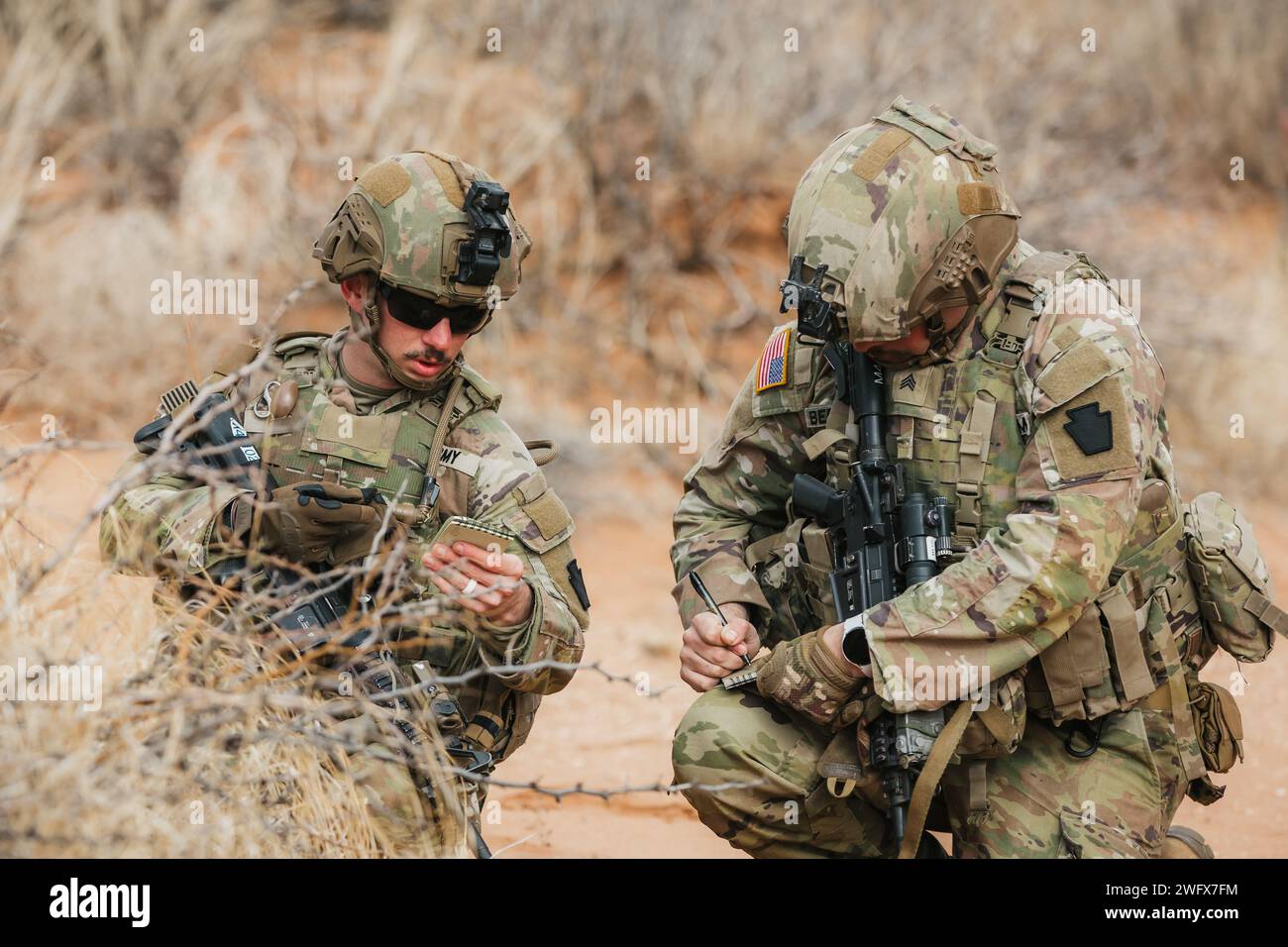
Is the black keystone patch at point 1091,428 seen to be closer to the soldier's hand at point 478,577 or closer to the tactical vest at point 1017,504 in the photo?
the tactical vest at point 1017,504

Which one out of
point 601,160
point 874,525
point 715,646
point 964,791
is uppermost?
point 601,160

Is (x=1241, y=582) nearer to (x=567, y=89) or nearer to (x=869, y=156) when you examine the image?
(x=869, y=156)

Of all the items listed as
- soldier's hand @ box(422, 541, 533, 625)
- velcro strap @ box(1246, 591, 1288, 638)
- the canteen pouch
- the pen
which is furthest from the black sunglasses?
velcro strap @ box(1246, 591, 1288, 638)

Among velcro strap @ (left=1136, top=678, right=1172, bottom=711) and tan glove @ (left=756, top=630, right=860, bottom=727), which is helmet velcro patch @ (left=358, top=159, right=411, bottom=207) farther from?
velcro strap @ (left=1136, top=678, right=1172, bottom=711)

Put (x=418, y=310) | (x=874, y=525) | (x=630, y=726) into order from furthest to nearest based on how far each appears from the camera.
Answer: (x=630, y=726) → (x=418, y=310) → (x=874, y=525)

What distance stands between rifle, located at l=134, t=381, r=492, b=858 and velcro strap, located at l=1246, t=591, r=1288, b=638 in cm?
207

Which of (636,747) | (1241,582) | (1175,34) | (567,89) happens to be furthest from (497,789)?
(1175,34)

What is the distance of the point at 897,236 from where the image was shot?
383 centimetres

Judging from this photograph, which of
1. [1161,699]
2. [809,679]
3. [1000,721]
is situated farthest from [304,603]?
[1161,699]

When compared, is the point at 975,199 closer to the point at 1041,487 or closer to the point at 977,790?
the point at 1041,487

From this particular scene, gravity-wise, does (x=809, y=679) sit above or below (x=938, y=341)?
below

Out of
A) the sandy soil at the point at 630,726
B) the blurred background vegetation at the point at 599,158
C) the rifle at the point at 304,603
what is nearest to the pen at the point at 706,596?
the sandy soil at the point at 630,726

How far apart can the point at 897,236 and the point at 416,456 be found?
4.78ft

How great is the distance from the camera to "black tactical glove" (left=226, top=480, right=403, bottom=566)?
3869mm
